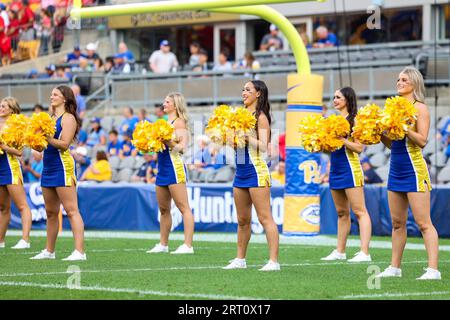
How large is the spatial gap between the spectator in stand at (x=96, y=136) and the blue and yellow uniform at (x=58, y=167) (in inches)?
398

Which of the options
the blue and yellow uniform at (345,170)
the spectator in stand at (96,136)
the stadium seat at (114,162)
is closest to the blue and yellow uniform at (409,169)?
the blue and yellow uniform at (345,170)

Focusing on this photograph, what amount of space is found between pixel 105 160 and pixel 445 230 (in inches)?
265

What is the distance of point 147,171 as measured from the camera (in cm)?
1823

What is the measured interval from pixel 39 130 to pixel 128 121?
10152 mm

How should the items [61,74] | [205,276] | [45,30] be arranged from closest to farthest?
1. [205,276]
2. [61,74]
3. [45,30]

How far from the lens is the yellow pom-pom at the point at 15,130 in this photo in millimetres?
10875

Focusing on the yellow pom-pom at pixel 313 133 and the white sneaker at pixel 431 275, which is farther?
the yellow pom-pom at pixel 313 133

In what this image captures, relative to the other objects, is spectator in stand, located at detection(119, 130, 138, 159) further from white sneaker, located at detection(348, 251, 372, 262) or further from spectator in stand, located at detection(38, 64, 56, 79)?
white sneaker, located at detection(348, 251, 372, 262)

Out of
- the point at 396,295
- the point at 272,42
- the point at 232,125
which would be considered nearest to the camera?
the point at 396,295

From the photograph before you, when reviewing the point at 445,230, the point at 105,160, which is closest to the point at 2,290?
the point at 445,230

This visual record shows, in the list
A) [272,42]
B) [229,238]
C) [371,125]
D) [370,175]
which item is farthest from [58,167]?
[272,42]

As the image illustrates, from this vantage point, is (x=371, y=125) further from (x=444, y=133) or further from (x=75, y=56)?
(x=75, y=56)

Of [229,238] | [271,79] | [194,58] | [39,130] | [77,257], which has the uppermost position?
[194,58]

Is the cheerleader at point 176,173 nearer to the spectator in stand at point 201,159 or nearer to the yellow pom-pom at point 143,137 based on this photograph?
the yellow pom-pom at point 143,137
